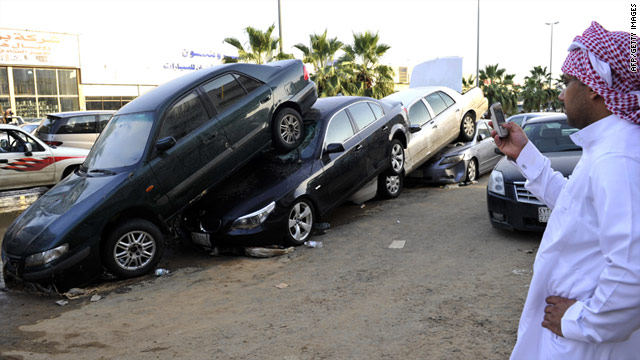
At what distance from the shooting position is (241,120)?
260 inches

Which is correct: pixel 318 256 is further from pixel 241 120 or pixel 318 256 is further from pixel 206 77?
pixel 206 77

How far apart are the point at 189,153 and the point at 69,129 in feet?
26.1

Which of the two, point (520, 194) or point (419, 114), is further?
point (419, 114)

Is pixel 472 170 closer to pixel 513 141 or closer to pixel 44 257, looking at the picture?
pixel 44 257

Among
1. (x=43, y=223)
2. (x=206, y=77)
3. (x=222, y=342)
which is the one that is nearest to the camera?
(x=222, y=342)

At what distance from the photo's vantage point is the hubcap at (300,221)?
6.41m

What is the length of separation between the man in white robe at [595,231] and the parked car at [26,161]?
1009 centimetres

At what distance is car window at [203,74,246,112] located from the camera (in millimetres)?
6477

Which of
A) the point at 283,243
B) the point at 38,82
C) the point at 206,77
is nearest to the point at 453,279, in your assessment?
the point at 283,243

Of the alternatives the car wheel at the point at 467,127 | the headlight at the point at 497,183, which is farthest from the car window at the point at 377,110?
the car wheel at the point at 467,127

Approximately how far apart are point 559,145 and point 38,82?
3134cm

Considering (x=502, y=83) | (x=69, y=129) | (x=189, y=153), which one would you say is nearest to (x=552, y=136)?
(x=189, y=153)

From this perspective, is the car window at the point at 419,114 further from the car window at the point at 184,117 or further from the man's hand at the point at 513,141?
the man's hand at the point at 513,141

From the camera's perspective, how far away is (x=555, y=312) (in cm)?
155
